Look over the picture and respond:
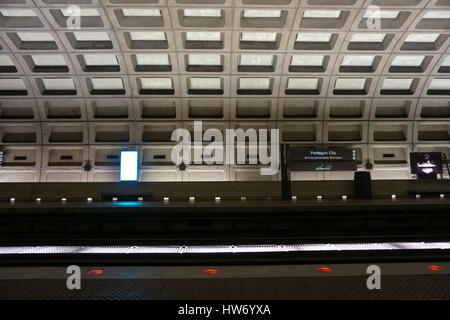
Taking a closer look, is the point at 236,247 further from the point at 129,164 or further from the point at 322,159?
the point at 129,164

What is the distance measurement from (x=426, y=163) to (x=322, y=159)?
4.45 meters

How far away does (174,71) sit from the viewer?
1403cm

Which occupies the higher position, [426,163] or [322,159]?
[322,159]

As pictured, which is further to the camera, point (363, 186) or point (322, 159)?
point (322, 159)

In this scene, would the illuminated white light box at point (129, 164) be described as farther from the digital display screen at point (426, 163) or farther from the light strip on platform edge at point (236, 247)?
the digital display screen at point (426, 163)

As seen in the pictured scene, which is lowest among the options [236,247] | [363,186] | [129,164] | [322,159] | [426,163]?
[236,247]

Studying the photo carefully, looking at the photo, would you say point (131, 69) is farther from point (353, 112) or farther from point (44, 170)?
point (353, 112)

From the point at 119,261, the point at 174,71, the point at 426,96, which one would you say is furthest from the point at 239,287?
the point at 426,96

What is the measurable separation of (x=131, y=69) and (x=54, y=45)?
3349mm

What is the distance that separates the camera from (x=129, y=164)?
15000 millimetres

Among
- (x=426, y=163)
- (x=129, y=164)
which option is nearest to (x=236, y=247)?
(x=129, y=164)

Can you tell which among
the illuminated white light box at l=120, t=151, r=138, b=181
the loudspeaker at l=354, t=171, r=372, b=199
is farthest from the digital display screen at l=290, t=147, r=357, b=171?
the illuminated white light box at l=120, t=151, r=138, b=181

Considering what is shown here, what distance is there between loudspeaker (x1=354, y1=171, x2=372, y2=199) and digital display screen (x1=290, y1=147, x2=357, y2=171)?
514 cm

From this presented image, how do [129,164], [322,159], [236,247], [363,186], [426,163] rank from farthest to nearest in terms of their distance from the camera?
[129,164] → [322,159] → [426,163] → [363,186] → [236,247]
